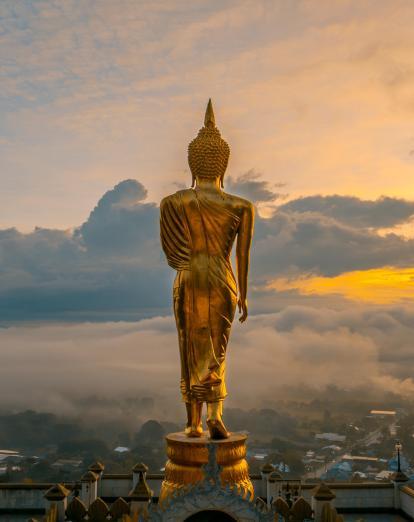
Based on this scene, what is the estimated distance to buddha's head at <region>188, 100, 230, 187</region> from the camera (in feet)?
31.5

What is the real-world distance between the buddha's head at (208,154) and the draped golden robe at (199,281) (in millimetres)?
399

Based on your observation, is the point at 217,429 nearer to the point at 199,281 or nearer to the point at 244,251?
the point at 199,281

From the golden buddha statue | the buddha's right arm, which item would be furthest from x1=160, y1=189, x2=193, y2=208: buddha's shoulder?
the buddha's right arm

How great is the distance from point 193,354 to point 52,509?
4052 millimetres

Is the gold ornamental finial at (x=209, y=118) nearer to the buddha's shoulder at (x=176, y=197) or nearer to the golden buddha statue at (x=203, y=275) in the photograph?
the golden buddha statue at (x=203, y=275)

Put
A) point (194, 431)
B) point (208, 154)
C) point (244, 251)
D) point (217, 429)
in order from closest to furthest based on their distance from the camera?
point (217, 429) → point (194, 431) → point (208, 154) → point (244, 251)

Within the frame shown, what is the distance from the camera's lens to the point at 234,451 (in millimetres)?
8844

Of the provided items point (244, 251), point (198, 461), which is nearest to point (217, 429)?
point (198, 461)

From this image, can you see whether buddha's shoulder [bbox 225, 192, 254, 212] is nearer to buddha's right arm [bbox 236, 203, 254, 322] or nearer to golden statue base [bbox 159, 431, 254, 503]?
buddha's right arm [bbox 236, 203, 254, 322]

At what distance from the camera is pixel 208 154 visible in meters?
9.59

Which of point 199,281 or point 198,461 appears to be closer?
point 198,461

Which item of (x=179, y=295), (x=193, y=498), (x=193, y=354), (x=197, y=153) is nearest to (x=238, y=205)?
(x=197, y=153)

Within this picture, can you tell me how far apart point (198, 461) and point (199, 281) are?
8.60 ft

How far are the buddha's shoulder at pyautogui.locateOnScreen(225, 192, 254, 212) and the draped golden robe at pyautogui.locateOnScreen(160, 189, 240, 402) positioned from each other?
138 mm
